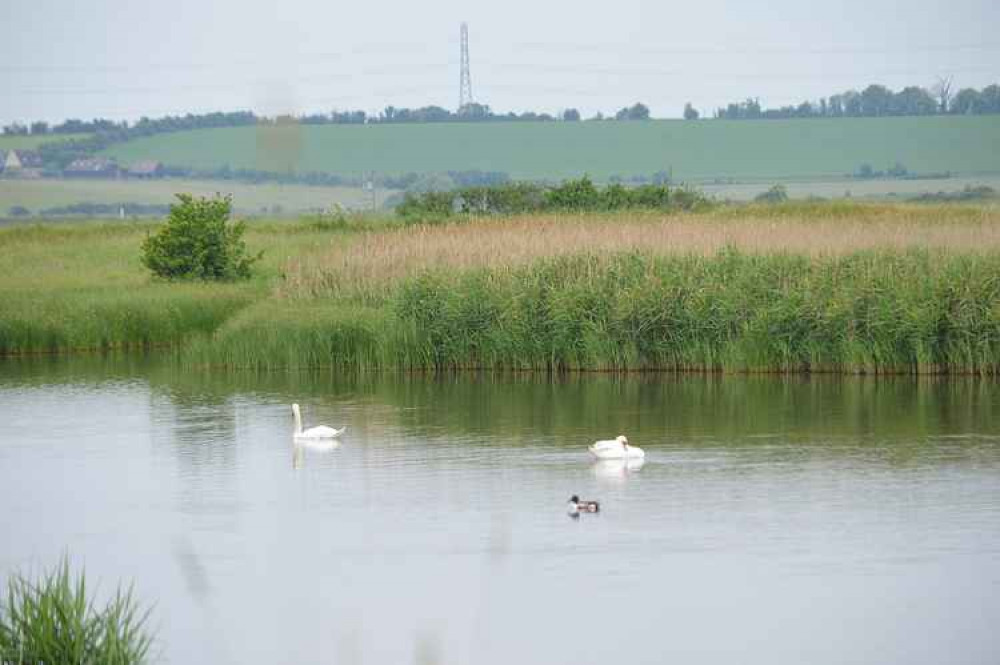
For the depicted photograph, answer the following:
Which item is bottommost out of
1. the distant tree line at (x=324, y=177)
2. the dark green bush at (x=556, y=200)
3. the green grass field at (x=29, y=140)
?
the dark green bush at (x=556, y=200)

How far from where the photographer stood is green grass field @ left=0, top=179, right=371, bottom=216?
86188mm

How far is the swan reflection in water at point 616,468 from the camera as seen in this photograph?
16.1m

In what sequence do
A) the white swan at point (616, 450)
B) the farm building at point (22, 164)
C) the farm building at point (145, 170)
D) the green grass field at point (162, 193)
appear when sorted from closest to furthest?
the white swan at point (616, 450)
the green grass field at point (162, 193)
the farm building at point (22, 164)
the farm building at point (145, 170)

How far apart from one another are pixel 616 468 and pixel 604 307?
285 inches

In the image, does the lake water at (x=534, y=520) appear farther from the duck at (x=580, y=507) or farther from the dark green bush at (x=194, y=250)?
the dark green bush at (x=194, y=250)

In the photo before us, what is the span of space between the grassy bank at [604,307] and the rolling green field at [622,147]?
2673 inches

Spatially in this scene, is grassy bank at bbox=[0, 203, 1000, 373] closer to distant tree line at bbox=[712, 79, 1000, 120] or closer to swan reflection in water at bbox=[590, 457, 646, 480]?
swan reflection in water at bbox=[590, 457, 646, 480]

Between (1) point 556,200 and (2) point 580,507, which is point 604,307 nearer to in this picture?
(2) point 580,507

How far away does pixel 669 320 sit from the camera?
23297 mm

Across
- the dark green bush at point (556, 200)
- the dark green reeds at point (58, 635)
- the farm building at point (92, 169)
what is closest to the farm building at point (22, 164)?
the farm building at point (92, 169)

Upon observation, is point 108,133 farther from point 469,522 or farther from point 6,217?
point 469,522

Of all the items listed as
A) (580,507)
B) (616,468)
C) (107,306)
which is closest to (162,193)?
(107,306)

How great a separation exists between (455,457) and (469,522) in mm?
3077

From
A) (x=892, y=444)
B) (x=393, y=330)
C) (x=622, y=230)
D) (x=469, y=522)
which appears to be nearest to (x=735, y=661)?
(x=469, y=522)
